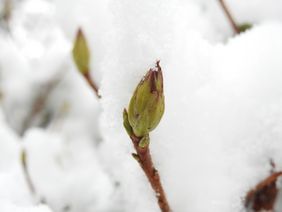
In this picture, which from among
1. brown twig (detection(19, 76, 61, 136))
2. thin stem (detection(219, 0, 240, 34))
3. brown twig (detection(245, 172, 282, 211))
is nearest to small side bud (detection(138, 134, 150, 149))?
brown twig (detection(245, 172, 282, 211))

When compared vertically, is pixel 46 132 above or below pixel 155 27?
above

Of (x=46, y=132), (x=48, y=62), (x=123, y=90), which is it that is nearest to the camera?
(x=123, y=90)

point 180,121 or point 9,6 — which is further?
point 9,6

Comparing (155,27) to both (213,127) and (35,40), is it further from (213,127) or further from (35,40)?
(35,40)

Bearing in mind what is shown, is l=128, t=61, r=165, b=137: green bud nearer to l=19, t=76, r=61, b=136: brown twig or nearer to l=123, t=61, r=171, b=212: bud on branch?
l=123, t=61, r=171, b=212: bud on branch

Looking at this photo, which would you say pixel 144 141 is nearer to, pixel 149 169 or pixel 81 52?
pixel 149 169

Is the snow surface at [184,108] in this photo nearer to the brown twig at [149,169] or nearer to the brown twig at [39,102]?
the brown twig at [149,169]

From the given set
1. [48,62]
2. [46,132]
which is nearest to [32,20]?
[48,62]
